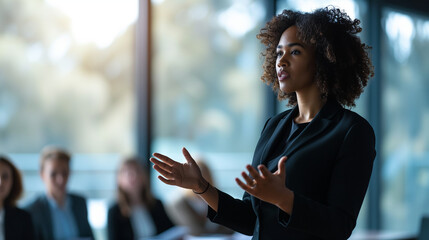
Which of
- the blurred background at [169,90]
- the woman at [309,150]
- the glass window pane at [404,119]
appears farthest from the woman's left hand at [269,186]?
the glass window pane at [404,119]

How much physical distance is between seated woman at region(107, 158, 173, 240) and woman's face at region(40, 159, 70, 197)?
1.50 feet

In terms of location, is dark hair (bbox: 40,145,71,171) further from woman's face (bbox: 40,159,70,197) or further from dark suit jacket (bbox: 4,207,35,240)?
dark suit jacket (bbox: 4,207,35,240)

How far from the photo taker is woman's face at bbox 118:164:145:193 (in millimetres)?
4777

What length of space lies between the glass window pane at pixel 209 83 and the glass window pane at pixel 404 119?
147 centimetres

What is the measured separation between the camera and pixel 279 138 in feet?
5.15

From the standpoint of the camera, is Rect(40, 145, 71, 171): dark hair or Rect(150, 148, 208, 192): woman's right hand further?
Rect(40, 145, 71, 171): dark hair

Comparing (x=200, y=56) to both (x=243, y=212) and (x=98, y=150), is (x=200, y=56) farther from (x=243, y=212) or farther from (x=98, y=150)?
(x=243, y=212)

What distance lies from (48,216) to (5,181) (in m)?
0.63

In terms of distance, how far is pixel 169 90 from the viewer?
18.9 feet

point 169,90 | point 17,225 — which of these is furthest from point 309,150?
point 169,90

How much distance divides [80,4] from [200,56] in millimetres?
1258

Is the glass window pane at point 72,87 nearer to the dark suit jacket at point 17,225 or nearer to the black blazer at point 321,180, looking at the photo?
the dark suit jacket at point 17,225

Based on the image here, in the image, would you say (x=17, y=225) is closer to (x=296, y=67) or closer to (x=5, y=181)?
(x=5, y=181)

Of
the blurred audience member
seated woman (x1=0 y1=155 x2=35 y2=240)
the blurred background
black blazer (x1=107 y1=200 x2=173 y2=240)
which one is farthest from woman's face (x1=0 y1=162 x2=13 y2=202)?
the blurred audience member
